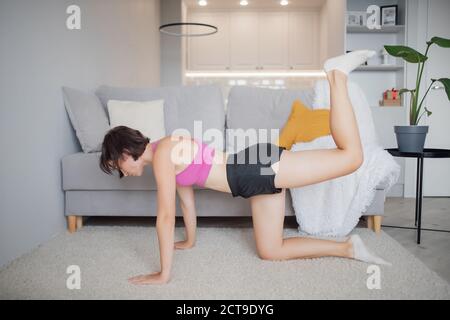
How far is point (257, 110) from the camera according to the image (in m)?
3.18

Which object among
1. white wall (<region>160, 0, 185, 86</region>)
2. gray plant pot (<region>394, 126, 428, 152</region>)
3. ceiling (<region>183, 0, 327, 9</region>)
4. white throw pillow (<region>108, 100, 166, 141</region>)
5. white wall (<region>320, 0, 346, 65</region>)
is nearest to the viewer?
gray plant pot (<region>394, 126, 428, 152</region>)

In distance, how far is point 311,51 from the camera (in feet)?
20.8

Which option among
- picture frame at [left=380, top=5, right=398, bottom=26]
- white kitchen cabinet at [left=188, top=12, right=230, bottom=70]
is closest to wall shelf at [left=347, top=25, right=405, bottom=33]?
picture frame at [left=380, top=5, right=398, bottom=26]

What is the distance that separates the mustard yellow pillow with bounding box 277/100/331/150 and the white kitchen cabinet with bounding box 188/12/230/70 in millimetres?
3756

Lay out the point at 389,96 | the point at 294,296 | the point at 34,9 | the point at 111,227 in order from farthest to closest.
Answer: the point at 389,96, the point at 111,227, the point at 34,9, the point at 294,296

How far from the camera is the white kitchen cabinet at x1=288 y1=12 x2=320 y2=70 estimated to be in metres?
6.31

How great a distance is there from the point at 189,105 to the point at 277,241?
1.57 meters

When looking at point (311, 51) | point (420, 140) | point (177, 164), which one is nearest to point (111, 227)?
point (177, 164)

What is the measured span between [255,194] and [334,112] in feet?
1.59

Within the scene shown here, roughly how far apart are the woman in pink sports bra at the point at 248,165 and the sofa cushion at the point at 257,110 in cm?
119

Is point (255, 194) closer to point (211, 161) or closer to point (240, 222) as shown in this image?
point (211, 161)

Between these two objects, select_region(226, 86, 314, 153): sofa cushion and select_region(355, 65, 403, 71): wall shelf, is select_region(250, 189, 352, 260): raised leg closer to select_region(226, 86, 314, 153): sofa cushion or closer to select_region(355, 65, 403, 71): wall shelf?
select_region(226, 86, 314, 153): sofa cushion

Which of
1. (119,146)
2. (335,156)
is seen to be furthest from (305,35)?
(119,146)

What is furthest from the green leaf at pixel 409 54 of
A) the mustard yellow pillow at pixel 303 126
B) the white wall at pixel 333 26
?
the white wall at pixel 333 26
